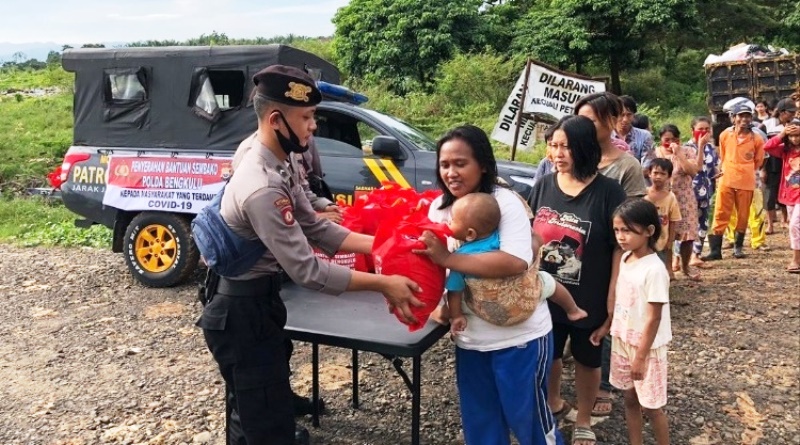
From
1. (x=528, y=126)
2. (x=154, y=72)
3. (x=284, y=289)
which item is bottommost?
(x=284, y=289)

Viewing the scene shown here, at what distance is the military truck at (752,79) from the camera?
12.8m

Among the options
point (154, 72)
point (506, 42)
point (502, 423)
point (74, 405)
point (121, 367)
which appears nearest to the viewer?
point (502, 423)

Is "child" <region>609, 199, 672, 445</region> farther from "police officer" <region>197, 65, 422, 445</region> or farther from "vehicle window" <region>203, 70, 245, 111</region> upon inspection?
"vehicle window" <region>203, 70, 245, 111</region>

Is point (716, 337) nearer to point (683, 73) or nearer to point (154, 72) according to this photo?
point (154, 72)

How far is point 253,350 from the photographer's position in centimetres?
238

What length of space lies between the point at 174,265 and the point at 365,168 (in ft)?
6.50

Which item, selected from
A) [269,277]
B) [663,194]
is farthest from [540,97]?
[269,277]

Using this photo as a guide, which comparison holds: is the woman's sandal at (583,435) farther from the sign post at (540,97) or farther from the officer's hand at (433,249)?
the sign post at (540,97)

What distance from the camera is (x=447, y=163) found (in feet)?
7.54

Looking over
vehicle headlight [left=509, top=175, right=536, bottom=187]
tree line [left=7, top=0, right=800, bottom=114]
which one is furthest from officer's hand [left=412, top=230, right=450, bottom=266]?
tree line [left=7, top=0, right=800, bottom=114]

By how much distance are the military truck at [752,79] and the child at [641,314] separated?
11.8 meters

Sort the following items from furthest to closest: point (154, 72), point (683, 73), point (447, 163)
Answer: point (683, 73) < point (154, 72) < point (447, 163)

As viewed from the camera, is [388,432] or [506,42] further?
[506,42]

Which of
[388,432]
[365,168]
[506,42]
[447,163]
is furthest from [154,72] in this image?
[506,42]
